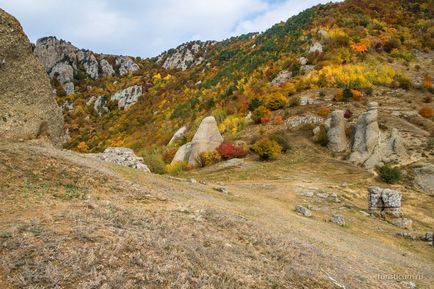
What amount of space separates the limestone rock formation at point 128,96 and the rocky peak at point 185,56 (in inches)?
671

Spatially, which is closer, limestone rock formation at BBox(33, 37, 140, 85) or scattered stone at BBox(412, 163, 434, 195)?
scattered stone at BBox(412, 163, 434, 195)

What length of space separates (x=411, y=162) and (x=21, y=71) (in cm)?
2416

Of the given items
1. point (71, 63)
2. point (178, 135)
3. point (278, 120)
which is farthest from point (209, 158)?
point (71, 63)

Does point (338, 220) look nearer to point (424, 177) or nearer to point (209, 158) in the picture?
point (424, 177)

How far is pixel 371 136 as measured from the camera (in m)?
29.2

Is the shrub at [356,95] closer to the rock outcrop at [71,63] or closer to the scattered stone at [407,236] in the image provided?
the scattered stone at [407,236]

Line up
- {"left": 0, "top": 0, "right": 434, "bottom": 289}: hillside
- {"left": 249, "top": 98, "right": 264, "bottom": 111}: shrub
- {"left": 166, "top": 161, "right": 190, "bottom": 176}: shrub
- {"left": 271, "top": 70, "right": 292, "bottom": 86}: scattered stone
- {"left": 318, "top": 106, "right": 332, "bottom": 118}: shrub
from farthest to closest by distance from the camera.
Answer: {"left": 271, "top": 70, "right": 292, "bottom": 86}: scattered stone
{"left": 249, "top": 98, "right": 264, "bottom": 111}: shrub
{"left": 318, "top": 106, "right": 332, "bottom": 118}: shrub
{"left": 166, "top": 161, "right": 190, "bottom": 176}: shrub
{"left": 0, "top": 0, "right": 434, "bottom": 289}: hillside

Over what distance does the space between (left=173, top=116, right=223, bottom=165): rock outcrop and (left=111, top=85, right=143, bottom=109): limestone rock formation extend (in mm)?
47206

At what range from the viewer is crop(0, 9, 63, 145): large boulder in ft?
42.7

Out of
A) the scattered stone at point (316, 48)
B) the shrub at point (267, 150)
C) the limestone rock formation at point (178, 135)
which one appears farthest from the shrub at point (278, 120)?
the scattered stone at point (316, 48)

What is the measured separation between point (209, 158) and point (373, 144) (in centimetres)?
1203

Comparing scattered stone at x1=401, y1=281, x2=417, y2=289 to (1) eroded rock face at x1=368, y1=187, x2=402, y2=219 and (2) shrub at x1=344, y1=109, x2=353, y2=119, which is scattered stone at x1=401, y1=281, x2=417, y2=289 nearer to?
(1) eroded rock face at x1=368, y1=187, x2=402, y2=219

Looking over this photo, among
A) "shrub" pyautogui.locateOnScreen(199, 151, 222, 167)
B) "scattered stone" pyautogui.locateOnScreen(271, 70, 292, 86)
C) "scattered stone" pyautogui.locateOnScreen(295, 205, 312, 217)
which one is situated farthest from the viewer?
"scattered stone" pyautogui.locateOnScreen(271, 70, 292, 86)

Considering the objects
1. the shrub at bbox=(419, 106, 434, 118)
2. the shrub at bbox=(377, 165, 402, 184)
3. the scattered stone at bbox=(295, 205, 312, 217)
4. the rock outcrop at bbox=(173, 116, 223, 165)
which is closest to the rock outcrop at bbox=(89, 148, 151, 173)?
the rock outcrop at bbox=(173, 116, 223, 165)
